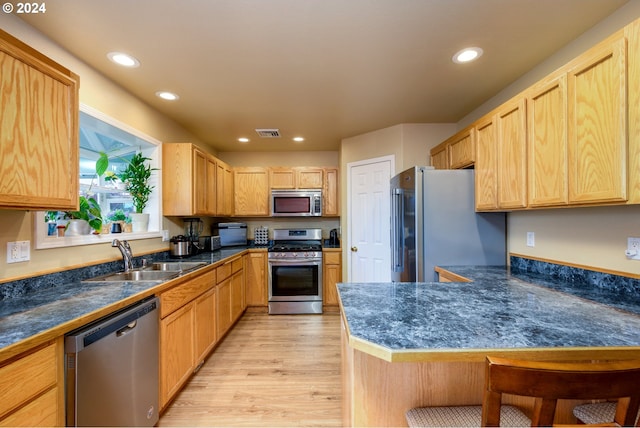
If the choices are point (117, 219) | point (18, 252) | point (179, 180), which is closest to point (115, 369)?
point (18, 252)

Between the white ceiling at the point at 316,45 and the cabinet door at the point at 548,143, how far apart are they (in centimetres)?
42

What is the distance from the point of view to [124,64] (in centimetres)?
187

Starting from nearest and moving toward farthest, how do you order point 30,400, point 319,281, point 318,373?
point 30,400 < point 318,373 < point 319,281

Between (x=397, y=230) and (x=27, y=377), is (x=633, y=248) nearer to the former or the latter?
(x=397, y=230)

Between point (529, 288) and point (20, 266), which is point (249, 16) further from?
point (529, 288)

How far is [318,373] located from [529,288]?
1702 millimetres

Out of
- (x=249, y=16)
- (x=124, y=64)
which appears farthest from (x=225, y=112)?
(x=249, y=16)

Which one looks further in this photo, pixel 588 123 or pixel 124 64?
pixel 124 64

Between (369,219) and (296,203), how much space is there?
4.05 ft

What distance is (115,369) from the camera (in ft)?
4.31

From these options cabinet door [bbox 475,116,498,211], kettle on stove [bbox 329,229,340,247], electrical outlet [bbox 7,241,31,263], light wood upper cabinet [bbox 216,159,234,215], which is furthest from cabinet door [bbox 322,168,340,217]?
electrical outlet [bbox 7,241,31,263]

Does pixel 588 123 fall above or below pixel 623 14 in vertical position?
below

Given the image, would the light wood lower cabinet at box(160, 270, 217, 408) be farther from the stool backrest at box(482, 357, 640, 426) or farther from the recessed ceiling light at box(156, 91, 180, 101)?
the stool backrest at box(482, 357, 640, 426)

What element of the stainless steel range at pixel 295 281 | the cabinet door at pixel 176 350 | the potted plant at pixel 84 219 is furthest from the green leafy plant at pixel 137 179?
the stainless steel range at pixel 295 281
